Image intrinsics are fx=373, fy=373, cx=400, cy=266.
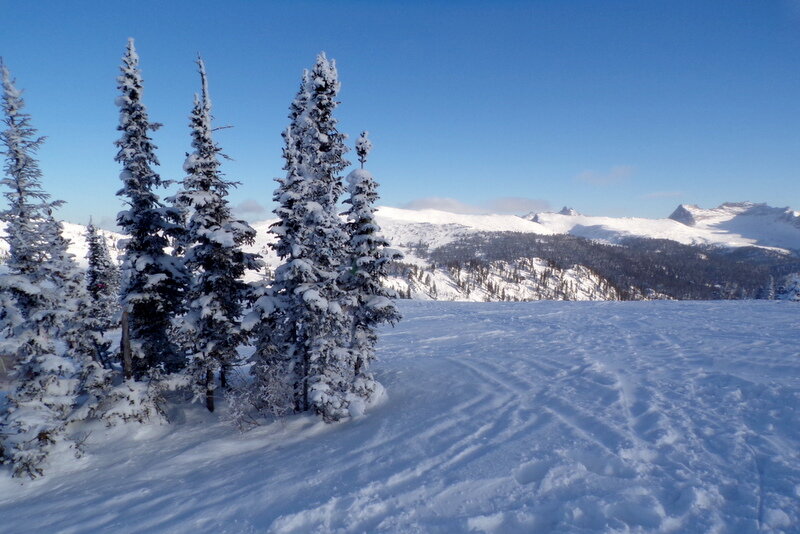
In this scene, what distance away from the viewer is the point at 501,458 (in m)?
11.2

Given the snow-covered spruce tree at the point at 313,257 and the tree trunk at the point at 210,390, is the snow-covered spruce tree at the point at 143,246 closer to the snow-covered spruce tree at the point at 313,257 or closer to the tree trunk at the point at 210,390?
the tree trunk at the point at 210,390

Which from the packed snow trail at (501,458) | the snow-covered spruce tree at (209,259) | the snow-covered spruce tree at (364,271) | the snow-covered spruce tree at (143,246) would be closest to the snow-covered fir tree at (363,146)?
the snow-covered spruce tree at (364,271)

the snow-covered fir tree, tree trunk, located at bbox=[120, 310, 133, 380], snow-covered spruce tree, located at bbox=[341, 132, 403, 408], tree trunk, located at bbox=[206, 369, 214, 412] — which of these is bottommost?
tree trunk, located at bbox=[206, 369, 214, 412]

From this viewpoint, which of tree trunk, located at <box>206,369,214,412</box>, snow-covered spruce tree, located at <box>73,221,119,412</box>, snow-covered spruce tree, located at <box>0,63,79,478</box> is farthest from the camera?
tree trunk, located at <box>206,369,214,412</box>

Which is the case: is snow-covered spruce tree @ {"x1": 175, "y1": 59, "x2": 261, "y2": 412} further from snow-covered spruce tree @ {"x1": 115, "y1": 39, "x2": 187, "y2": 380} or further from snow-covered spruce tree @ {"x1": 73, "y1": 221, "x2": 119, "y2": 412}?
snow-covered spruce tree @ {"x1": 73, "y1": 221, "x2": 119, "y2": 412}

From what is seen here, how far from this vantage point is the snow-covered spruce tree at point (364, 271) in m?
16.7

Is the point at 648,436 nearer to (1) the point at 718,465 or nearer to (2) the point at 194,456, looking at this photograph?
(1) the point at 718,465

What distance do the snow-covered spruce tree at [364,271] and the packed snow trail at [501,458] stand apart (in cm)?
278

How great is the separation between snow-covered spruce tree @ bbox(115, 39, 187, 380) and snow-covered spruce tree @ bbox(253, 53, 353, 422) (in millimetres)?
5347

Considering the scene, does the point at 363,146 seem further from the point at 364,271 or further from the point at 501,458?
the point at 501,458

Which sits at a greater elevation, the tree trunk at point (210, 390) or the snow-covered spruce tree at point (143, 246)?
the snow-covered spruce tree at point (143, 246)

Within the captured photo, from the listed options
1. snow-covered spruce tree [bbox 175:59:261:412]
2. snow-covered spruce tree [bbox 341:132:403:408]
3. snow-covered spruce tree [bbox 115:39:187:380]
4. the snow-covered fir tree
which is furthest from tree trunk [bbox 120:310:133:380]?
the snow-covered fir tree

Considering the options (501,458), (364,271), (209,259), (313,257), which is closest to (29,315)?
(209,259)

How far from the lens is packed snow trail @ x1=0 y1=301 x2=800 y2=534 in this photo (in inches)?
343
